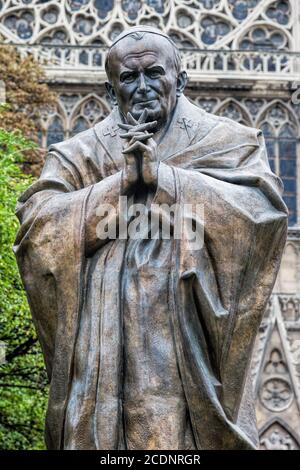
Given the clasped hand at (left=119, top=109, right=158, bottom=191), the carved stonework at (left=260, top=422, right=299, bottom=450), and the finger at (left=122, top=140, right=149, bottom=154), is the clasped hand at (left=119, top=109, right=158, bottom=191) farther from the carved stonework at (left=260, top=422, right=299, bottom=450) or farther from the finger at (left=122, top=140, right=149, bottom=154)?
the carved stonework at (left=260, top=422, right=299, bottom=450)

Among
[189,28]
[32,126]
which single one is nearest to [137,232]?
[32,126]

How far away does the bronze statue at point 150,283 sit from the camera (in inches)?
180

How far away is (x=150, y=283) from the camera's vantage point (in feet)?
15.4

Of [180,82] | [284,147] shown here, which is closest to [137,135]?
[180,82]

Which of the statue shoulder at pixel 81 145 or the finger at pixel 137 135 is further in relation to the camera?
the statue shoulder at pixel 81 145

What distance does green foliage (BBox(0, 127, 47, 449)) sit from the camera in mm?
14281

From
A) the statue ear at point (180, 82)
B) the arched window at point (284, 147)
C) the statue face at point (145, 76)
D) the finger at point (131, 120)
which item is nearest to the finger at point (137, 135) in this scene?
the finger at point (131, 120)

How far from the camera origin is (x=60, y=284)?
187 inches

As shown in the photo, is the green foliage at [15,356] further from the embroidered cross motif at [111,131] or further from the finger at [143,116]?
the finger at [143,116]

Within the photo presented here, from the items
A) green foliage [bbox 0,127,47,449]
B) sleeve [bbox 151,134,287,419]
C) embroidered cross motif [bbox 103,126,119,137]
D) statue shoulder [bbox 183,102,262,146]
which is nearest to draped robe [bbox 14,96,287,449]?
sleeve [bbox 151,134,287,419]

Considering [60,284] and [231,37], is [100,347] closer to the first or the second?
[60,284]

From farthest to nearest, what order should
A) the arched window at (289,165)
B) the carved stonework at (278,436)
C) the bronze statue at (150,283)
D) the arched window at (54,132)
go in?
1. the arched window at (54,132)
2. the arched window at (289,165)
3. the carved stonework at (278,436)
4. the bronze statue at (150,283)

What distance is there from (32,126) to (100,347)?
17224 mm

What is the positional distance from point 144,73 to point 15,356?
10121 mm
